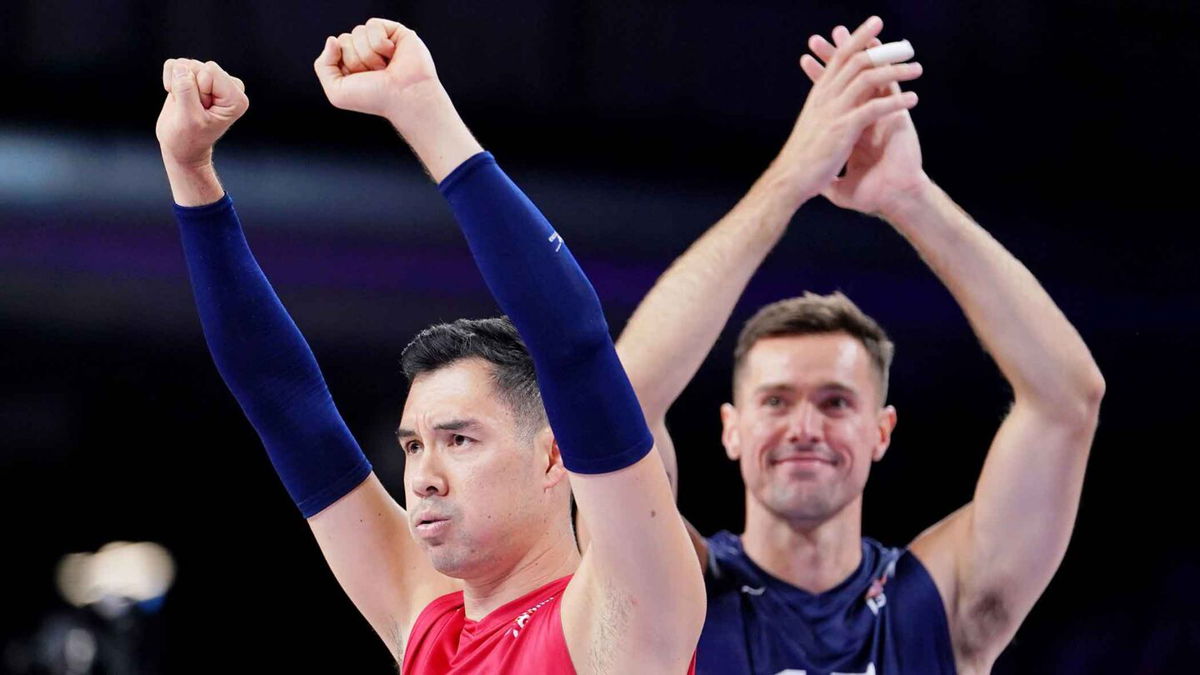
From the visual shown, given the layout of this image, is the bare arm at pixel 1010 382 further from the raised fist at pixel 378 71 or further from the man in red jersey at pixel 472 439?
the raised fist at pixel 378 71

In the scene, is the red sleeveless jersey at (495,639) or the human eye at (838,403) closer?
the red sleeveless jersey at (495,639)

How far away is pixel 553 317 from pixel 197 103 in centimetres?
70

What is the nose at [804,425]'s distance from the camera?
9.52ft

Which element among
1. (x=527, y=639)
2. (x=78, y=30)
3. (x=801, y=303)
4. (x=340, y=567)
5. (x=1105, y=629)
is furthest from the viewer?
(x=1105, y=629)

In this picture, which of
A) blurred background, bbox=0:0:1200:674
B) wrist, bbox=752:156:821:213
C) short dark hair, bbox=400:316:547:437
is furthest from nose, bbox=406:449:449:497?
blurred background, bbox=0:0:1200:674

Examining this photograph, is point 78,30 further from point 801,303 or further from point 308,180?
point 801,303

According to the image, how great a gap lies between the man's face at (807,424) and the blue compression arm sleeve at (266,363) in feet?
3.25

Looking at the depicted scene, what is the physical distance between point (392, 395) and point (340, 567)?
4198 millimetres

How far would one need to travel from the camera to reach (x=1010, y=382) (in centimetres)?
262

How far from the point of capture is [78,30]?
5.80 meters

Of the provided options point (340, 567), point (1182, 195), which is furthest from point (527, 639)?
point (1182, 195)

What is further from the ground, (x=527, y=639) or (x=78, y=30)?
(x=78, y=30)

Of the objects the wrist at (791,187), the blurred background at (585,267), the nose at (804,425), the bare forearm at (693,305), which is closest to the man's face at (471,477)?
the bare forearm at (693,305)

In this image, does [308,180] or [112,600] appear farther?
[308,180]
